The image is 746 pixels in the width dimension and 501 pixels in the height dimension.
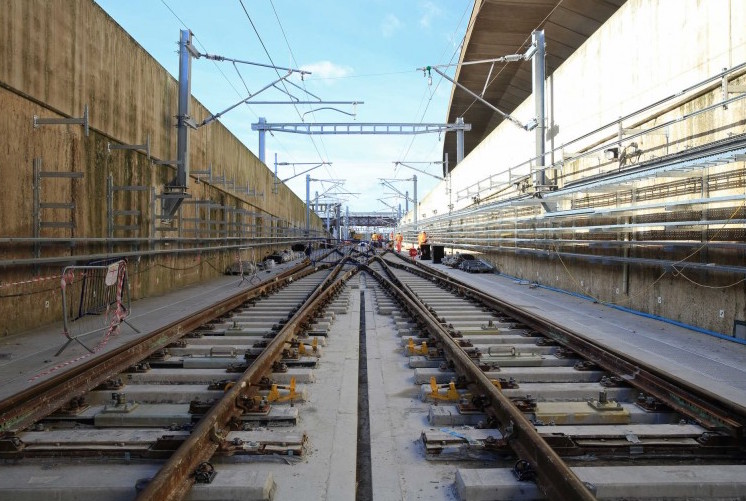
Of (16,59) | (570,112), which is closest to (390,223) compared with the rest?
(570,112)

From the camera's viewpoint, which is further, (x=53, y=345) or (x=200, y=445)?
(x=53, y=345)

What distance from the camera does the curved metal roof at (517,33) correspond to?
27.2m

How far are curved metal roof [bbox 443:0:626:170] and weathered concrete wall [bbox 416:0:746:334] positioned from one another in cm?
1355

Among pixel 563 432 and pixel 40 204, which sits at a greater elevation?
pixel 40 204

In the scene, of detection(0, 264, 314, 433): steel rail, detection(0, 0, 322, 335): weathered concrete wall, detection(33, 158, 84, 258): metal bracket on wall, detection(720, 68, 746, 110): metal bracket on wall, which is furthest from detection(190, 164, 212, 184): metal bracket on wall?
detection(720, 68, 746, 110): metal bracket on wall

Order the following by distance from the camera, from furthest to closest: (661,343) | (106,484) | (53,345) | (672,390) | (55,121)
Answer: (55,121) → (661,343) → (53,345) → (672,390) → (106,484)

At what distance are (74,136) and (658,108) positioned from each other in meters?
11.7

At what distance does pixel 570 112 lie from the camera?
15195mm

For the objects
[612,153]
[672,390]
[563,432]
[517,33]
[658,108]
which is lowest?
[563,432]

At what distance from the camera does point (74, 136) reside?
9.72 meters

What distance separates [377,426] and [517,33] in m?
32.2

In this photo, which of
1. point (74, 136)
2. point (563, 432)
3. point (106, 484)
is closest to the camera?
point (106, 484)

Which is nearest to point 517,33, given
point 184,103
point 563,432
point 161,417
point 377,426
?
point 184,103

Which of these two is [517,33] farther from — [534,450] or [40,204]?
[534,450]
